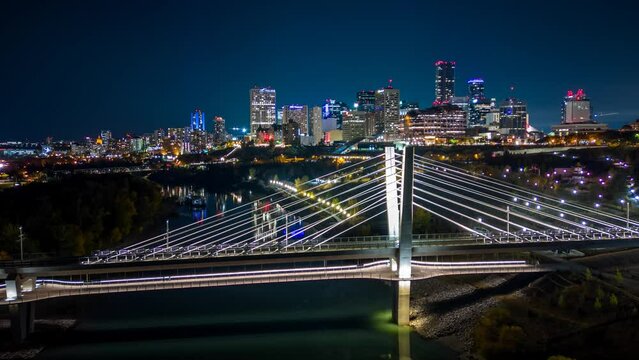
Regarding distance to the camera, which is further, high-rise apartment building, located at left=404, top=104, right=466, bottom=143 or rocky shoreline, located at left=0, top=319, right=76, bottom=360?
high-rise apartment building, located at left=404, top=104, right=466, bottom=143

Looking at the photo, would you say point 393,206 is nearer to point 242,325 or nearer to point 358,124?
point 242,325

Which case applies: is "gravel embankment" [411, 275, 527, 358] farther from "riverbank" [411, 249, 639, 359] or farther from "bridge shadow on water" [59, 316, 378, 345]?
"bridge shadow on water" [59, 316, 378, 345]

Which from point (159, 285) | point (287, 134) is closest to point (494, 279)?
point (159, 285)

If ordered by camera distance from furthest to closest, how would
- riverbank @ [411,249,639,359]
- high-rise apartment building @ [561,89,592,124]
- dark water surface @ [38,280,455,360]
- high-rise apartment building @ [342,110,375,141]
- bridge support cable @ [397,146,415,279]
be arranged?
high-rise apartment building @ [342,110,375,141] → high-rise apartment building @ [561,89,592,124] → bridge support cable @ [397,146,415,279] → dark water surface @ [38,280,455,360] → riverbank @ [411,249,639,359]

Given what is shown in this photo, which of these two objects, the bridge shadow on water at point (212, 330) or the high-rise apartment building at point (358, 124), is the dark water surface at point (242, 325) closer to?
the bridge shadow on water at point (212, 330)

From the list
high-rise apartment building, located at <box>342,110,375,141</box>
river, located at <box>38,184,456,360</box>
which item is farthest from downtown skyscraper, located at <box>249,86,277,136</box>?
river, located at <box>38,184,456,360</box>

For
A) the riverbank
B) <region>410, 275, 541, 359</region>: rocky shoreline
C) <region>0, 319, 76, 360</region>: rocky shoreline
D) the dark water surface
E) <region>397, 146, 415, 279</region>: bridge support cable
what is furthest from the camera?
<region>397, 146, 415, 279</region>: bridge support cable

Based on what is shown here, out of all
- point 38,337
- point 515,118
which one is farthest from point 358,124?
point 38,337
